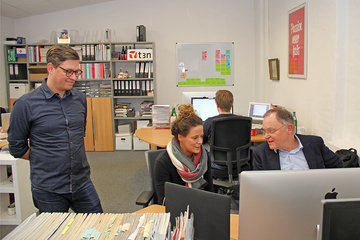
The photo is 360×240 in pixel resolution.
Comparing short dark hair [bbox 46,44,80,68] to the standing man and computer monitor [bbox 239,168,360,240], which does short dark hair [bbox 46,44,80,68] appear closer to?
computer monitor [bbox 239,168,360,240]

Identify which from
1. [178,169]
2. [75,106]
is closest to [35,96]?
[75,106]

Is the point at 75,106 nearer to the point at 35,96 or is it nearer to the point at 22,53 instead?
the point at 35,96

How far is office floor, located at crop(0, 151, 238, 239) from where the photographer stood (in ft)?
10.6

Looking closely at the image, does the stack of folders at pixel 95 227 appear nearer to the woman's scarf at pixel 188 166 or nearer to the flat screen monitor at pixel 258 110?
the woman's scarf at pixel 188 166

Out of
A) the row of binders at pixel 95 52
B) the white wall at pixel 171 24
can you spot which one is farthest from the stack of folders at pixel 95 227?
the white wall at pixel 171 24

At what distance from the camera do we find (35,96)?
157 cm

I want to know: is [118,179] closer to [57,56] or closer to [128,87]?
[128,87]

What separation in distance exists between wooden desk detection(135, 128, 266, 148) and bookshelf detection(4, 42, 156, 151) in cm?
172

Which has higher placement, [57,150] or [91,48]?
[91,48]

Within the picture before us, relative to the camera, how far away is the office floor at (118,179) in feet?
10.6

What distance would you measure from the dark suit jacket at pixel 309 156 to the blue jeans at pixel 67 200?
1.08 metres

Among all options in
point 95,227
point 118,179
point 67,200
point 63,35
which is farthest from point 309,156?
point 63,35

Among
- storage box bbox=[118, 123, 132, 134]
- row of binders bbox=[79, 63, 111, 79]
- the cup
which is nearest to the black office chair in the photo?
the cup

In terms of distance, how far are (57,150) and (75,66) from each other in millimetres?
493
